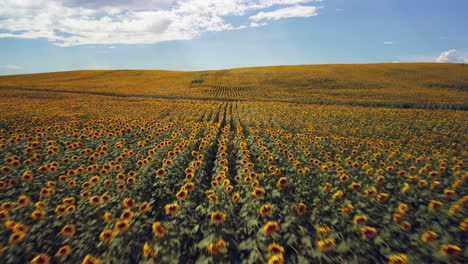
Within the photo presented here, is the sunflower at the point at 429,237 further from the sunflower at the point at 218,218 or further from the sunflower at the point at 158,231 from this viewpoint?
the sunflower at the point at 158,231

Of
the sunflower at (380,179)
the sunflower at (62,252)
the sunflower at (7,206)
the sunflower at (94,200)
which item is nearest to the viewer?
the sunflower at (62,252)

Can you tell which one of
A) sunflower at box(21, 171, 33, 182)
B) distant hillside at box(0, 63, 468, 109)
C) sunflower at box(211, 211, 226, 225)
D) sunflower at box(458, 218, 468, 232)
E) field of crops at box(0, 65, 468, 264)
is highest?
distant hillside at box(0, 63, 468, 109)

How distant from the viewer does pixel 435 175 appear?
4648 millimetres

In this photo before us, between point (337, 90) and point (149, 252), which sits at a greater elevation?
point (337, 90)

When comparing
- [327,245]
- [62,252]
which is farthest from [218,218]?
[62,252]

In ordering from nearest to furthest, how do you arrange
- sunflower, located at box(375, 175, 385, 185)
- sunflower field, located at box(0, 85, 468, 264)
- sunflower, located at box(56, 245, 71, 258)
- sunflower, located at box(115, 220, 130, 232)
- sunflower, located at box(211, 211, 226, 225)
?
sunflower, located at box(56, 245, 71, 258)
sunflower field, located at box(0, 85, 468, 264)
sunflower, located at box(115, 220, 130, 232)
sunflower, located at box(211, 211, 226, 225)
sunflower, located at box(375, 175, 385, 185)

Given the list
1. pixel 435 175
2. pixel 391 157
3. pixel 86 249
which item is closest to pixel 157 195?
pixel 86 249

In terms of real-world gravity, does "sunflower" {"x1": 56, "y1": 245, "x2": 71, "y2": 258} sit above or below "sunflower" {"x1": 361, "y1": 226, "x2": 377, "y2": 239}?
below

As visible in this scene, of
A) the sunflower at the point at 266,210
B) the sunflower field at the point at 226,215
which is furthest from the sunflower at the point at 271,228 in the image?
the sunflower at the point at 266,210

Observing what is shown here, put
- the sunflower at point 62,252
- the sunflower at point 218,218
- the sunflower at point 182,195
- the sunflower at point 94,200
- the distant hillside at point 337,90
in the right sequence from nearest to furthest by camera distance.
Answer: the sunflower at point 62,252, the sunflower at point 218,218, the sunflower at point 94,200, the sunflower at point 182,195, the distant hillside at point 337,90

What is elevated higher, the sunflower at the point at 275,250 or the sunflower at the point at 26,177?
the sunflower at the point at 26,177

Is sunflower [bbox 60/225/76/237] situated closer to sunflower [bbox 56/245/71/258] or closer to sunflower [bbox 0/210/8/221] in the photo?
sunflower [bbox 56/245/71/258]

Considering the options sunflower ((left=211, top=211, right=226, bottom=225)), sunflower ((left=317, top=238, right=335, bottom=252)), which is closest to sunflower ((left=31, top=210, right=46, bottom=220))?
sunflower ((left=211, top=211, right=226, bottom=225))

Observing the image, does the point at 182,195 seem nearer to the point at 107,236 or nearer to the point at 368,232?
the point at 107,236
